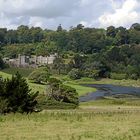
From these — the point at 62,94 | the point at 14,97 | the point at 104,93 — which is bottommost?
the point at 104,93

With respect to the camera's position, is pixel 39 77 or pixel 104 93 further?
pixel 39 77

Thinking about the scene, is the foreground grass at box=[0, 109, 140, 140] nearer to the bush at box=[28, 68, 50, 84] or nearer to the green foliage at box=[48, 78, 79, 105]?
the green foliage at box=[48, 78, 79, 105]

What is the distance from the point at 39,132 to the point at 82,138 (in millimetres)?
3113

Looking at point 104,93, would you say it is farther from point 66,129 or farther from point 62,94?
point 66,129

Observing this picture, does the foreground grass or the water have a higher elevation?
the foreground grass

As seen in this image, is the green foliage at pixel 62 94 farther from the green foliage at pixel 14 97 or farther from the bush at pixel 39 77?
the bush at pixel 39 77

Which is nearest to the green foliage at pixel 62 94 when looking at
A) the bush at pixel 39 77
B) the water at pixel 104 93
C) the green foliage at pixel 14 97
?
the water at pixel 104 93

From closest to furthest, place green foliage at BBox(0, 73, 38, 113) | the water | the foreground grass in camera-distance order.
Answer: the foreground grass, green foliage at BBox(0, 73, 38, 113), the water

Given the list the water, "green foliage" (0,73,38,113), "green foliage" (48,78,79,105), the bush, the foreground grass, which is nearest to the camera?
the foreground grass

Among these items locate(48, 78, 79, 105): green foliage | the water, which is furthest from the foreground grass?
the water

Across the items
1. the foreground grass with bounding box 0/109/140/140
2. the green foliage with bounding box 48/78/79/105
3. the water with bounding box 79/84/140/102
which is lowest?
the water with bounding box 79/84/140/102

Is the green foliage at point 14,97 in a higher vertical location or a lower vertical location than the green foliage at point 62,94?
higher

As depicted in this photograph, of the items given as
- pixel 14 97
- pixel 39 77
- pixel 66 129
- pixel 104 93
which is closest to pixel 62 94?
pixel 14 97

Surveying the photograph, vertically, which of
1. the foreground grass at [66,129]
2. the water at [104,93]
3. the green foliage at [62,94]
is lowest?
the water at [104,93]
